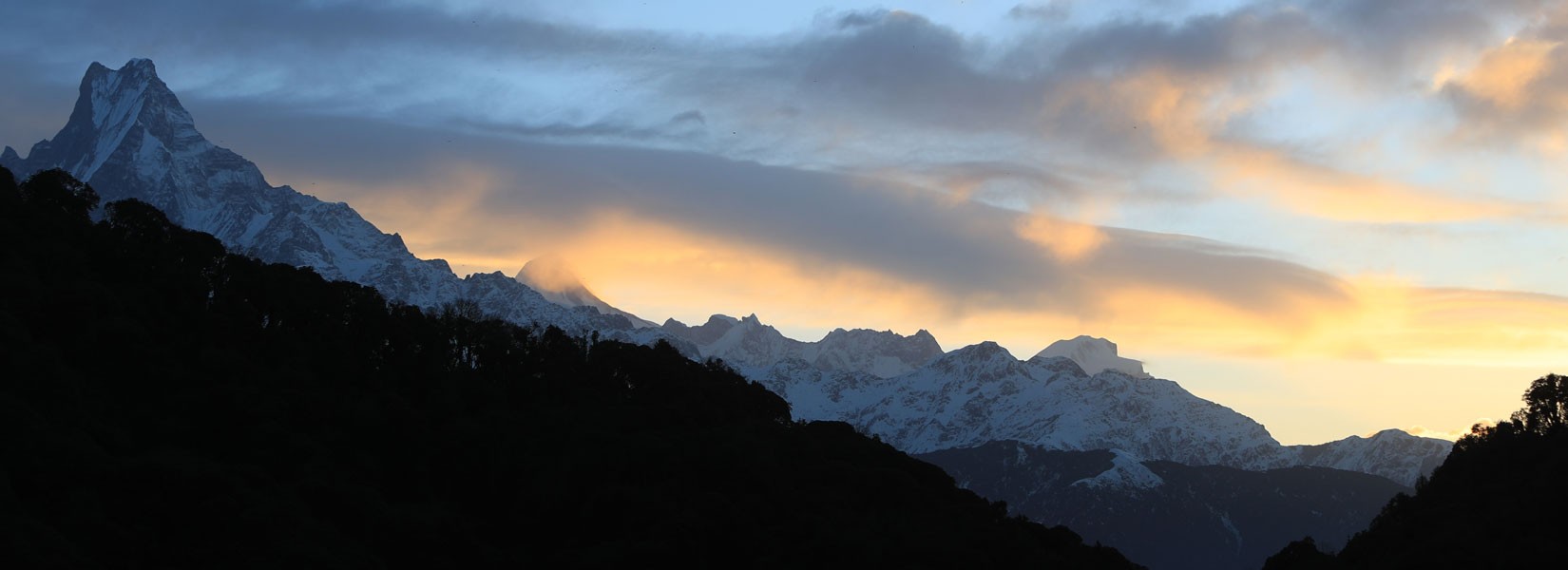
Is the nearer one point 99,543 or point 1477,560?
point 99,543

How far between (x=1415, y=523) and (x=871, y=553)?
6971cm

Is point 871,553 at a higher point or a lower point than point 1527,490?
lower

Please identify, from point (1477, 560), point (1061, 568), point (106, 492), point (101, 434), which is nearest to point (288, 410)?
point (101, 434)

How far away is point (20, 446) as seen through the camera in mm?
143250

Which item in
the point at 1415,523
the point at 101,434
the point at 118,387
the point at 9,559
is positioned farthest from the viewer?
the point at 1415,523

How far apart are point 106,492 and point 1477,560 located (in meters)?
136

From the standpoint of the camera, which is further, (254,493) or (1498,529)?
(1498,529)

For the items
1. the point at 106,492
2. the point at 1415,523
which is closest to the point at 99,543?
the point at 106,492

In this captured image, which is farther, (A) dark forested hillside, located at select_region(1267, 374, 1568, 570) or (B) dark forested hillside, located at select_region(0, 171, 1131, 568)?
(A) dark forested hillside, located at select_region(1267, 374, 1568, 570)

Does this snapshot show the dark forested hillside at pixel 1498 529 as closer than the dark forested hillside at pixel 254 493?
No

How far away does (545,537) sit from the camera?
622ft

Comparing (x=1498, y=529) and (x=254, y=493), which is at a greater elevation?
(x=1498, y=529)

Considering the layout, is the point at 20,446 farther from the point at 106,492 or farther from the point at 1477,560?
the point at 1477,560

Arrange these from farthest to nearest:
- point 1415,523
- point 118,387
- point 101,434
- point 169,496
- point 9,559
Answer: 1. point 1415,523
2. point 118,387
3. point 101,434
4. point 169,496
5. point 9,559
